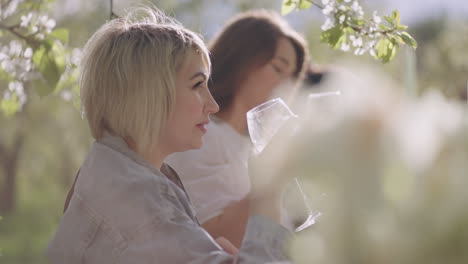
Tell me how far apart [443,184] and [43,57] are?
189 centimetres

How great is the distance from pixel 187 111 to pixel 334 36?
0.49 m

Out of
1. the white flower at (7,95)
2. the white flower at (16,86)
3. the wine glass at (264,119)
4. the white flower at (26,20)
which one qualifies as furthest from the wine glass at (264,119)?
the white flower at (7,95)

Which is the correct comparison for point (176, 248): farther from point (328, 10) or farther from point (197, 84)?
point (328, 10)

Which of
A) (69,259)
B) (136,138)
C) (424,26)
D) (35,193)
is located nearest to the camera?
(69,259)

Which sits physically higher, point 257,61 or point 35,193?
point 257,61

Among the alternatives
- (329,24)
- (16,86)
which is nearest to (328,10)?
(329,24)

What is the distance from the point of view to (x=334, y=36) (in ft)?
6.17

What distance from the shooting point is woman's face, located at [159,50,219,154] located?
1.89 metres

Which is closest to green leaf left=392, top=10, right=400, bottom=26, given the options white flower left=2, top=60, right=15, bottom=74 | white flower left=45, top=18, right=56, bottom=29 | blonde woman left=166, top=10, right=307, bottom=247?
white flower left=45, top=18, right=56, bottom=29

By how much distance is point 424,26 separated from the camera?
104 feet

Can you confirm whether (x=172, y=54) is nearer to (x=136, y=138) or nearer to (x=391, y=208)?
(x=136, y=138)

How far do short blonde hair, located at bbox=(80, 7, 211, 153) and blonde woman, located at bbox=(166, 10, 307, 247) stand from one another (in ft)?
3.51

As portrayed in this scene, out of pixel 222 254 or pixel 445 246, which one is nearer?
pixel 445 246

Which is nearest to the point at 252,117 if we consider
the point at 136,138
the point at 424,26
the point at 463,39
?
the point at 136,138
